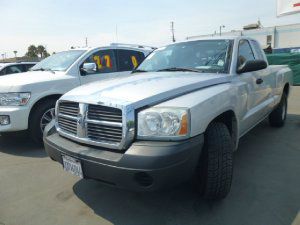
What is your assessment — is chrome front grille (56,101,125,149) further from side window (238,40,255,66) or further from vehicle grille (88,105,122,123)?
side window (238,40,255,66)

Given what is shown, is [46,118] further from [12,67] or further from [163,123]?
[12,67]

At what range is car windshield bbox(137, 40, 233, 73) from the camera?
3.64m

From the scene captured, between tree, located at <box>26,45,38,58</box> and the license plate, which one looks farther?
tree, located at <box>26,45,38,58</box>

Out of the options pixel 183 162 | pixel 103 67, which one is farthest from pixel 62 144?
pixel 103 67

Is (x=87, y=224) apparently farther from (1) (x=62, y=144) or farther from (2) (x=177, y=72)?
(2) (x=177, y=72)

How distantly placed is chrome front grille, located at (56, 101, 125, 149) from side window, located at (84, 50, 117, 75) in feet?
9.82

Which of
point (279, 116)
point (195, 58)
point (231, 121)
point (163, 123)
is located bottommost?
point (279, 116)

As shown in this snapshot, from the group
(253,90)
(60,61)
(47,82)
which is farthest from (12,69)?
(253,90)

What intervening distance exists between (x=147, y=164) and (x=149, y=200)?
921 millimetres

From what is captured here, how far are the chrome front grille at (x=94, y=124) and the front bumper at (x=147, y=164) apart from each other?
0.12 metres

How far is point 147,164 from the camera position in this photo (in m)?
2.34

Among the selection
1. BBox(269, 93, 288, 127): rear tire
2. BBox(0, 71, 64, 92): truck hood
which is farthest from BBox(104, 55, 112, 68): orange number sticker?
BBox(269, 93, 288, 127): rear tire

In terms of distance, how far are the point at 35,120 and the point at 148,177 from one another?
3.07 m

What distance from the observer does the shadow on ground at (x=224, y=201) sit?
9.02 feet
